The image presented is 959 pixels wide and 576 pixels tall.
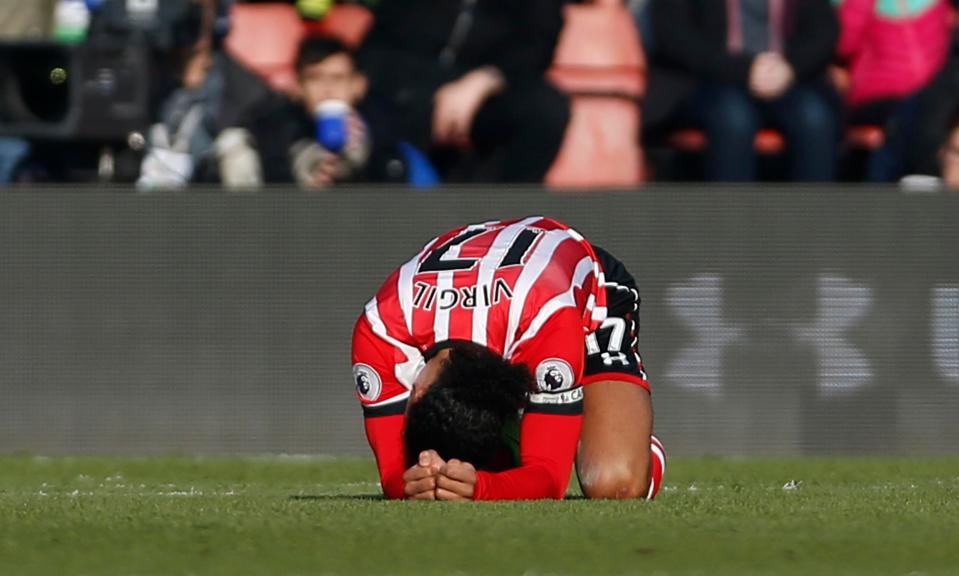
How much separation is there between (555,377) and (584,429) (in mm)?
617

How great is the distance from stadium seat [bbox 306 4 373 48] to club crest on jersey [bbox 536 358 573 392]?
19.1 ft

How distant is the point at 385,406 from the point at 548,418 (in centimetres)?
44

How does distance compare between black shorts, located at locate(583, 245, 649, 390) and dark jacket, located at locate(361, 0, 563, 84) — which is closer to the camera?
black shorts, located at locate(583, 245, 649, 390)

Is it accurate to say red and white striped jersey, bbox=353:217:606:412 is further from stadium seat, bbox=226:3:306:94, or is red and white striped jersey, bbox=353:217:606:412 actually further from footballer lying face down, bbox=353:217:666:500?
stadium seat, bbox=226:3:306:94

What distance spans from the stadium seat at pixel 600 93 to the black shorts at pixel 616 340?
434cm

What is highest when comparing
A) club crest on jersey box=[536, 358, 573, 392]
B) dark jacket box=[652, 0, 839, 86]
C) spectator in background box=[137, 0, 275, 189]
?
club crest on jersey box=[536, 358, 573, 392]

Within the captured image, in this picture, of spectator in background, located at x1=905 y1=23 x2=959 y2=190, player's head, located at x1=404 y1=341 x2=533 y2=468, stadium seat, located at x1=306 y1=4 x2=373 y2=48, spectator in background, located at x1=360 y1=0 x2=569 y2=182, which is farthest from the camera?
stadium seat, located at x1=306 y1=4 x2=373 y2=48

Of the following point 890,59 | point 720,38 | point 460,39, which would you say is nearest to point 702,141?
point 720,38

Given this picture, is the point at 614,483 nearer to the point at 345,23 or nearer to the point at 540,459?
the point at 540,459

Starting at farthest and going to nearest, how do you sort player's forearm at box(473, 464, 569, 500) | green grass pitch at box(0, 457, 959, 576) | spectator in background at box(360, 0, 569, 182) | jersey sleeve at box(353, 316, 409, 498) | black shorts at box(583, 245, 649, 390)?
spectator in background at box(360, 0, 569, 182) → black shorts at box(583, 245, 649, 390) → jersey sleeve at box(353, 316, 409, 498) → player's forearm at box(473, 464, 569, 500) → green grass pitch at box(0, 457, 959, 576)

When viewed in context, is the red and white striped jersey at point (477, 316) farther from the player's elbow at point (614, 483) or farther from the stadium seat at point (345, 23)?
the stadium seat at point (345, 23)

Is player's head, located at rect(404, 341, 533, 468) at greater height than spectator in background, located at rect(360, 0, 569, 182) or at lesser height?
greater

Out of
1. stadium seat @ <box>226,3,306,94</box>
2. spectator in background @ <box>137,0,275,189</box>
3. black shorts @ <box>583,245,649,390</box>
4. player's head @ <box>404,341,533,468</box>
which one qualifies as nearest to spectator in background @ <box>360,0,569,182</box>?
stadium seat @ <box>226,3,306,94</box>

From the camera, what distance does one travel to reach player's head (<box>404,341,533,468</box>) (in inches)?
183
